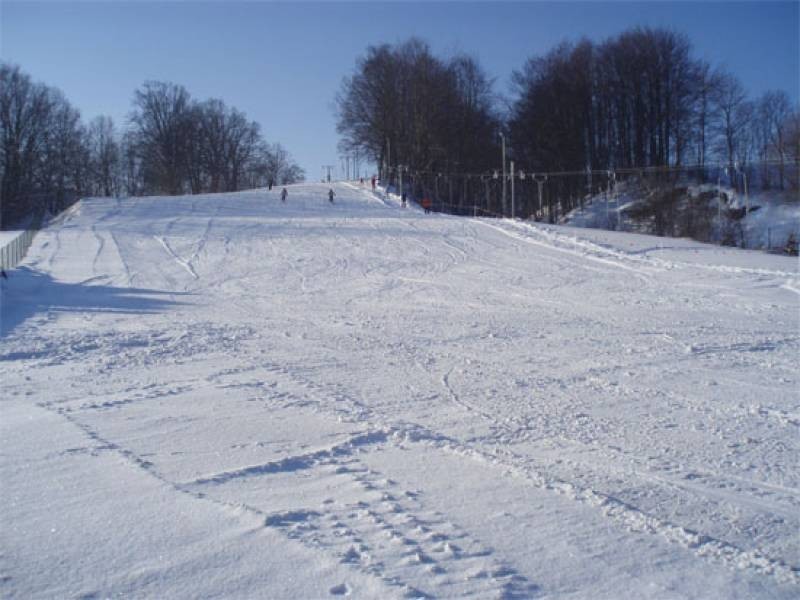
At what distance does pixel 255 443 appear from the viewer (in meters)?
7.13

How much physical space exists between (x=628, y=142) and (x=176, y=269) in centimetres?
5185

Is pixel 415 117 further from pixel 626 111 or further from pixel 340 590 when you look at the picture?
pixel 340 590

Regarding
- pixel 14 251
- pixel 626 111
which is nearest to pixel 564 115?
pixel 626 111

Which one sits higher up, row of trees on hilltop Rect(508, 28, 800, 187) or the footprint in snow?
row of trees on hilltop Rect(508, 28, 800, 187)

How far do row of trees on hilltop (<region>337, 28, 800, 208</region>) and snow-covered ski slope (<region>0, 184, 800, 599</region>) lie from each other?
49.1 metres

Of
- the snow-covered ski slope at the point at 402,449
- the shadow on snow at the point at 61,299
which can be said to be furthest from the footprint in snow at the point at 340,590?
the shadow on snow at the point at 61,299

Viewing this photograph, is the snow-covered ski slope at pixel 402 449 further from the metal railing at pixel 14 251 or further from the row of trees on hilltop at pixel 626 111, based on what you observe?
the row of trees on hilltop at pixel 626 111

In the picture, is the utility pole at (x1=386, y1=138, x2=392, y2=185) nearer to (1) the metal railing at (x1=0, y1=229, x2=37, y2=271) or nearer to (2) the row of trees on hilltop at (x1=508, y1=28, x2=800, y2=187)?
(2) the row of trees on hilltop at (x1=508, y1=28, x2=800, y2=187)

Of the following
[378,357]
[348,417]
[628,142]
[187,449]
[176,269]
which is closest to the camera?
[187,449]

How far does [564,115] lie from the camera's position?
216ft

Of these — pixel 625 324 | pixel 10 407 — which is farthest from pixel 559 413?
pixel 625 324

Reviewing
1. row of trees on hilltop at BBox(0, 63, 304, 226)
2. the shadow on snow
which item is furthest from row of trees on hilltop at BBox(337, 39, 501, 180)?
the shadow on snow

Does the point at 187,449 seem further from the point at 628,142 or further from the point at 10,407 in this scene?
the point at 628,142

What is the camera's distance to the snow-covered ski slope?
14.9 ft
